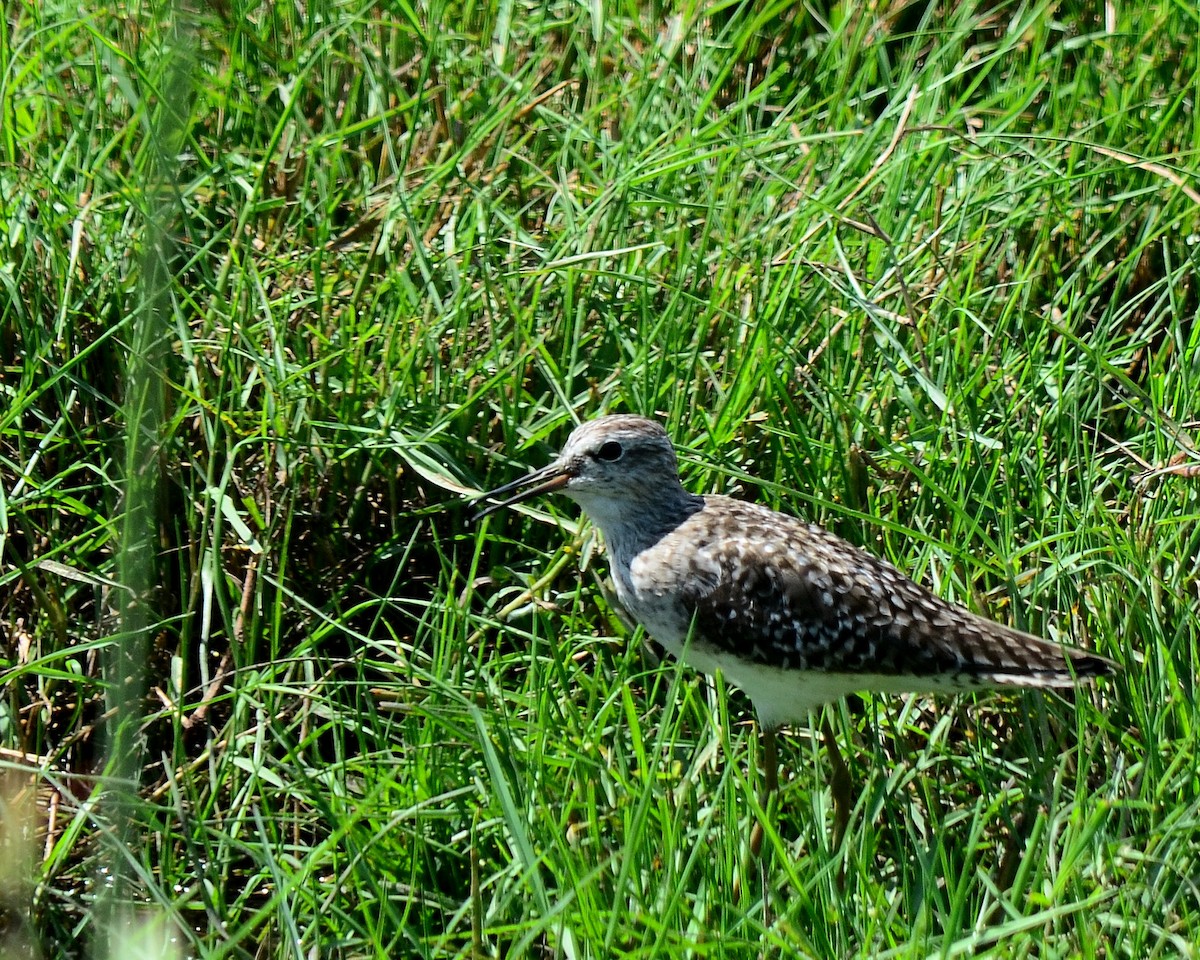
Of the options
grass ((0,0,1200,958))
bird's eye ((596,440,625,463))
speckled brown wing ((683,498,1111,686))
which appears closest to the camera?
grass ((0,0,1200,958))

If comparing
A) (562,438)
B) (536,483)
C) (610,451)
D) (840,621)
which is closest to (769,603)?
(840,621)

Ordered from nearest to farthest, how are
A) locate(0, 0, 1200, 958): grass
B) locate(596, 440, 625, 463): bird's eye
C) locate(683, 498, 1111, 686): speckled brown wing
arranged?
locate(0, 0, 1200, 958): grass → locate(683, 498, 1111, 686): speckled brown wing → locate(596, 440, 625, 463): bird's eye

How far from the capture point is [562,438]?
526cm

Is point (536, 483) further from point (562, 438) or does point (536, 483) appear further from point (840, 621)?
point (840, 621)

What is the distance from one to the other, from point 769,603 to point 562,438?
1.26 m

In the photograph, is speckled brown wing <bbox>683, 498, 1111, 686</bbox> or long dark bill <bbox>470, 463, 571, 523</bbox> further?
long dark bill <bbox>470, 463, 571, 523</bbox>

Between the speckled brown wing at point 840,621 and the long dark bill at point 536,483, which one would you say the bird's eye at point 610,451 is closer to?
the long dark bill at point 536,483

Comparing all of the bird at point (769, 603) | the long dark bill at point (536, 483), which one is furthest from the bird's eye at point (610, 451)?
the long dark bill at point (536, 483)

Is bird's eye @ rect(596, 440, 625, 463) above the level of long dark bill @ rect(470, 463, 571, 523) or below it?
above

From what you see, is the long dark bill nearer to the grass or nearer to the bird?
the bird

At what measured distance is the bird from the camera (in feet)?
13.4

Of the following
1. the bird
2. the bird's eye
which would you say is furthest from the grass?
the bird's eye

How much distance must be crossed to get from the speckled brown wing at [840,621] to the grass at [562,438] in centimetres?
20

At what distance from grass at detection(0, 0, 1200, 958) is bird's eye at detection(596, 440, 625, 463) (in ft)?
1.64
